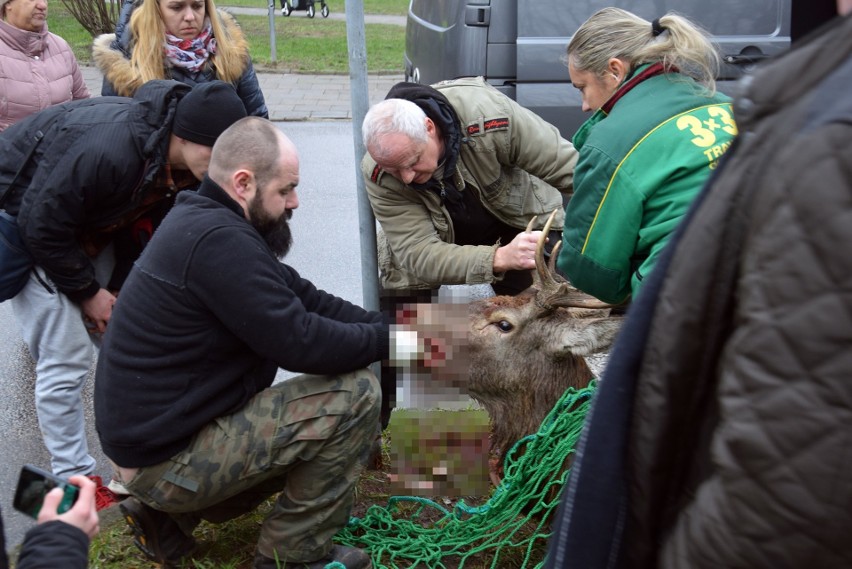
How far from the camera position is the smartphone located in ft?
7.47

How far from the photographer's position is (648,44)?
310cm

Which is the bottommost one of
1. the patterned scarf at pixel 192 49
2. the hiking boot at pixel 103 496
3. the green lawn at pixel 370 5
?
the green lawn at pixel 370 5

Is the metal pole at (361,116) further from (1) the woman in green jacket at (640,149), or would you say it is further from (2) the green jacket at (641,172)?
(2) the green jacket at (641,172)

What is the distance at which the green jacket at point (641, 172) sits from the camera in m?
2.79

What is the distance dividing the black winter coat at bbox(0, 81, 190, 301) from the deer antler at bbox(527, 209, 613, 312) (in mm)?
1579

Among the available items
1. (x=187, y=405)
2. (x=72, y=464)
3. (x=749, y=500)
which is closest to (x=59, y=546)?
(x=187, y=405)

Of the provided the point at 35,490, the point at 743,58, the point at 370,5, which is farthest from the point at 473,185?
the point at 370,5

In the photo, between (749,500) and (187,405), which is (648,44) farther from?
(749,500)

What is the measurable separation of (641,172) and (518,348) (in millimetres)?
1389

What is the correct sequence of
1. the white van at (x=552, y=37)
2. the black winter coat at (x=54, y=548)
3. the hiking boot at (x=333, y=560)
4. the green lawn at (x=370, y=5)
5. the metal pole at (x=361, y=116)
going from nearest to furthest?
the black winter coat at (x=54, y=548) < the hiking boot at (x=333, y=560) < the metal pole at (x=361, y=116) < the white van at (x=552, y=37) < the green lawn at (x=370, y=5)

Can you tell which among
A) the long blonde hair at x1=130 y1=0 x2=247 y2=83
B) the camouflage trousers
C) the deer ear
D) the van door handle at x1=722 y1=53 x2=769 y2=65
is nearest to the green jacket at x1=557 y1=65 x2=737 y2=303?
the deer ear

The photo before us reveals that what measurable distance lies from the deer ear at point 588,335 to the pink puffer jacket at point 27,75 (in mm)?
3069

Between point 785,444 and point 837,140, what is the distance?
37 centimetres

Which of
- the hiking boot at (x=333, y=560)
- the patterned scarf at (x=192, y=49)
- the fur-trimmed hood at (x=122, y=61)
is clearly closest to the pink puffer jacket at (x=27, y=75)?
the fur-trimmed hood at (x=122, y=61)
